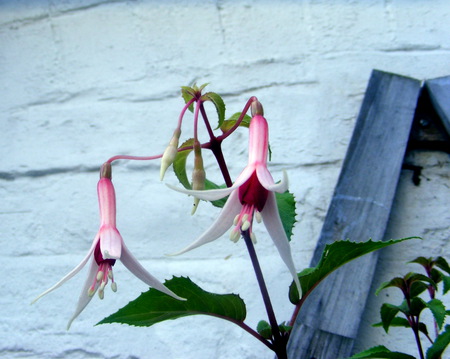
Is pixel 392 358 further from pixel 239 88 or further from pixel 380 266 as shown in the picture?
pixel 239 88

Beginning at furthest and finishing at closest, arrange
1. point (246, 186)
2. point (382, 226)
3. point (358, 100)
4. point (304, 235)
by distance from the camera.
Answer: point (358, 100), point (304, 235), point (382, 226), point (246, 186)

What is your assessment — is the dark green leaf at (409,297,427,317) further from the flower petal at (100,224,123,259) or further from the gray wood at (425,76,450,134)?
the gray wood at (425,76,450,134)

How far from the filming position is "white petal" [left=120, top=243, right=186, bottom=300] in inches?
17.2

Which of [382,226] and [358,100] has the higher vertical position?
[358,100]

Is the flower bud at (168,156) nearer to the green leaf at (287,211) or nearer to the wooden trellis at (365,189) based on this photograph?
the green leaf at (287,211)

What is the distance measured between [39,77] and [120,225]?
0.45 meters

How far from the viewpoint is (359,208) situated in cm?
91

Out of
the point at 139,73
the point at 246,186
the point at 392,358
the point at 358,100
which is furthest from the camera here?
the point at 139,73

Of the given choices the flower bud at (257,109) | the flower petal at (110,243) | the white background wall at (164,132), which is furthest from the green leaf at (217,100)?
the white background wall at (164,132)

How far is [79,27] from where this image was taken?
4.31ft

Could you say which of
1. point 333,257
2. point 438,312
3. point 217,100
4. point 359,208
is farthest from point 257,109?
point 359,208

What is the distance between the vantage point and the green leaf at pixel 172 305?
1.66 feet

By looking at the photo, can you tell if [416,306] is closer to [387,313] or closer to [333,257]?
[387,313]

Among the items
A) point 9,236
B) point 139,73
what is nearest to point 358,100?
point 139,73
